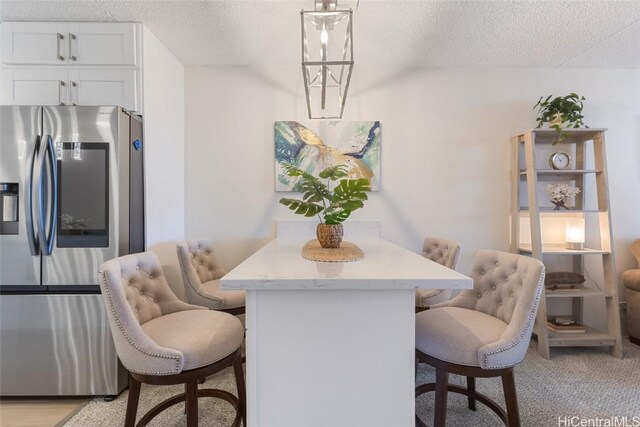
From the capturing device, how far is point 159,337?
3.85ft

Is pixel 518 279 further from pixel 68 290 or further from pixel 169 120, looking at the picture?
pixel 169 120

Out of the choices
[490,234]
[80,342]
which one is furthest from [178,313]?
[490,234]

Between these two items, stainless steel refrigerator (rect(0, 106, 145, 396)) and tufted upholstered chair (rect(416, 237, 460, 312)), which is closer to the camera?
stainless steel refrigerator (rect(0, 106, 145, 396))

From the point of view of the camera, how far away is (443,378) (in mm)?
1172

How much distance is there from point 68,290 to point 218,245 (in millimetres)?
1094

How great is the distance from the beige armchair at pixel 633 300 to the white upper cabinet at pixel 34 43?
4602 mm

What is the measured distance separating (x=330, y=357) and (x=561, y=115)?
2.72 meters

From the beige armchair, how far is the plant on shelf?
1279 millimetres

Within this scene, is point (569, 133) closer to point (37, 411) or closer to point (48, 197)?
point (48, 197)

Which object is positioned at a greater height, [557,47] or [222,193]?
[557,47]

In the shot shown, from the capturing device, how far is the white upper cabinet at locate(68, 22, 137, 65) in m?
1.92

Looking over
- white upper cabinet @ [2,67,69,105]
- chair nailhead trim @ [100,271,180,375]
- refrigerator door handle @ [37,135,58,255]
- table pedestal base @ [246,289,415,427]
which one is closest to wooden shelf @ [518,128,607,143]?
table pedestal base @ [246,289,415,427]

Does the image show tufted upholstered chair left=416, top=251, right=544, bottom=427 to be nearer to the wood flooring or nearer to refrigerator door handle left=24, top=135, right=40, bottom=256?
the wood flooring

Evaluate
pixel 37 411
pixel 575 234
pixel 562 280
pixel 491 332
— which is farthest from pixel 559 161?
pixel 37 411
